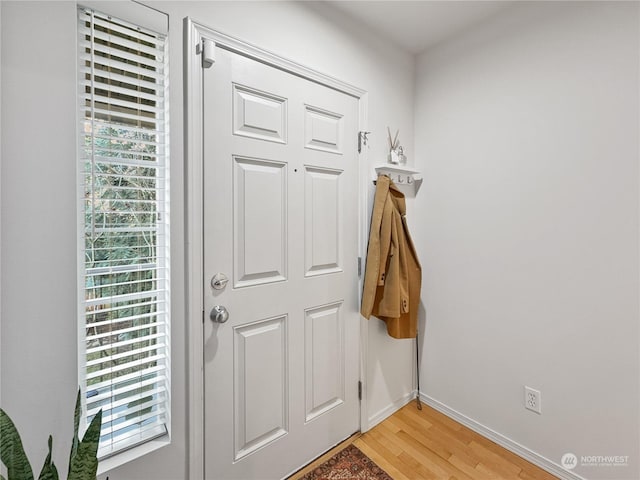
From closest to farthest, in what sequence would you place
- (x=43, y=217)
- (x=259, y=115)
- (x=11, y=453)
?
1. (x=11, y=453)
2. (x=43, y=217)
3. (x=259, y=115)

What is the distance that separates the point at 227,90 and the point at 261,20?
384mm

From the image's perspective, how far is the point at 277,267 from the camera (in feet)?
4.79

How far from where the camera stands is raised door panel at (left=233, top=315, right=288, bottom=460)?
1.36 meters

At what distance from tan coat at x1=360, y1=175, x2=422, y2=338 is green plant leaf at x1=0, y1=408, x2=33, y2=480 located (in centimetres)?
141

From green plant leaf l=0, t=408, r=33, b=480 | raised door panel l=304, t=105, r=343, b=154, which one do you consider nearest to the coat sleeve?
raised door panel l=304, t=105, r=343, b=154

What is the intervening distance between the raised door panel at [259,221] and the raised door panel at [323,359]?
1.10ft

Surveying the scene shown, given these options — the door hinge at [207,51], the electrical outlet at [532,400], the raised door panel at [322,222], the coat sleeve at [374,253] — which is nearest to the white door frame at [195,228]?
the door hinge at [207,51]

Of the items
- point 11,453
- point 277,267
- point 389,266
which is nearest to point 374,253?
point 389,266

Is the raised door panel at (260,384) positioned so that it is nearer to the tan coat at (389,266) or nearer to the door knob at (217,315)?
the door knob at (217,315)

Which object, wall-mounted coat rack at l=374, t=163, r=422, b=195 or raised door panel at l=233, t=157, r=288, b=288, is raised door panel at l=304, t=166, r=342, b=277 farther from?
wall-mounted coat rack at l=374, t=163, r=422, b=195

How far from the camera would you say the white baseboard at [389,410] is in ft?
6.24

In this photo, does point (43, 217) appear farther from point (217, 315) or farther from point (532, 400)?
point (532, 400)

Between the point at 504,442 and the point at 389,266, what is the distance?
1.17m

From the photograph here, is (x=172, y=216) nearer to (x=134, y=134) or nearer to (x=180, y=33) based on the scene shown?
(x=134, y=134)
